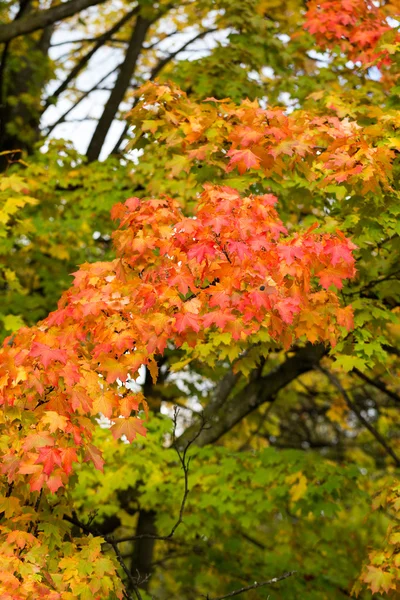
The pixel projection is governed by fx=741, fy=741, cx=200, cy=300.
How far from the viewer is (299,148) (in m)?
4.84

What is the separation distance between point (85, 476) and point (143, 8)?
604 cm

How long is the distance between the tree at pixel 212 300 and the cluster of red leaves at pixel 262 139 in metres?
0.02

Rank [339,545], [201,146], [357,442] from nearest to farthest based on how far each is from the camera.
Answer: [201,146] → [339,545] → [357,442]

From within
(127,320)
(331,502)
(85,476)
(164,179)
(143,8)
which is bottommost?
(331,502)

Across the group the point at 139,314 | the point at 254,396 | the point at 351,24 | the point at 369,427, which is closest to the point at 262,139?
the point at 139,314

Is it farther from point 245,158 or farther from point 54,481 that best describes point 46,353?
point 245,158

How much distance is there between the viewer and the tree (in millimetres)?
4000

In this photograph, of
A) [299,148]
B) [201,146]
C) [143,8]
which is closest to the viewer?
[299,148]

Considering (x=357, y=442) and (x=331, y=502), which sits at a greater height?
(x=357, y=442)

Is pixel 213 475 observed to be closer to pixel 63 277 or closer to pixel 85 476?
pixel 85 476

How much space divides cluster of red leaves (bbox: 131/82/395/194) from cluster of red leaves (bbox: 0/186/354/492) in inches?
21.5

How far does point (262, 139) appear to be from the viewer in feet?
15.9

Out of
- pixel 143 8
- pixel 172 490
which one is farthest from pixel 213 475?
pixel 143 8

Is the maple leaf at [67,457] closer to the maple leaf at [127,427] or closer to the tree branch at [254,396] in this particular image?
the maple leaf at [127,427]
